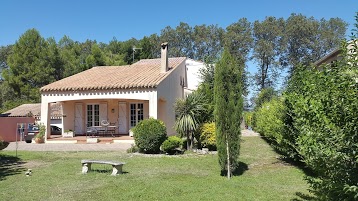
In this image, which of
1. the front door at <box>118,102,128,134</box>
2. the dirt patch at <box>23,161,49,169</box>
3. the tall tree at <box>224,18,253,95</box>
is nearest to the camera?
the dirt patch at <box>23,161,49,169</box>

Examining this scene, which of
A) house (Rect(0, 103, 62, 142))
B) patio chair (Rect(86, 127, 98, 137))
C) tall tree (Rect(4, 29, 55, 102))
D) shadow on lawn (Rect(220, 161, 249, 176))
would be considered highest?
tall tree (Rect(4, 29, 55, 102))

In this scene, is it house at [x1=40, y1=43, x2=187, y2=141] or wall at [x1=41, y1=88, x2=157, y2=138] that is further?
house at [x1=40, y1=43, x2=187, y2=141]

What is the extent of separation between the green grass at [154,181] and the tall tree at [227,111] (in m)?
0.73

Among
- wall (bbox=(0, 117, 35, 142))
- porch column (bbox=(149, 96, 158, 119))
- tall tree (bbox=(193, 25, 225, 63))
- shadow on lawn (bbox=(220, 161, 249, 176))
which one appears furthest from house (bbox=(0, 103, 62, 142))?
tall tree (bbox=(193, 25, 225, 63))

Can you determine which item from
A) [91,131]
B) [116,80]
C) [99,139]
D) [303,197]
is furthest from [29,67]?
[303,197]

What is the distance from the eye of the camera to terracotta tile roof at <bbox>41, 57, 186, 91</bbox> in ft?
67.1

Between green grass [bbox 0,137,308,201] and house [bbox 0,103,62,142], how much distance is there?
39.1 feet

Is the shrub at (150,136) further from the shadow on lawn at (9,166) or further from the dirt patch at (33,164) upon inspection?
the shadow on lawn at (9,166)

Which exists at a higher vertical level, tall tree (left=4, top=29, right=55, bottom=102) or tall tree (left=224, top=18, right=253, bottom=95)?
tall tree (left=224, top=18, right=253, bottom=95)

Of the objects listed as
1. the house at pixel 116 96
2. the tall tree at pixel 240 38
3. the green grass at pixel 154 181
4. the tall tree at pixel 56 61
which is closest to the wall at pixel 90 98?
the house at pixel 116 96

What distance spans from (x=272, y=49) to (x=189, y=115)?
134 feet

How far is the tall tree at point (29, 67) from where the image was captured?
40.0 metres

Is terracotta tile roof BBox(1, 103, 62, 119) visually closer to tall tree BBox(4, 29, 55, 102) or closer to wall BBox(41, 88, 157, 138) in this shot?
wall BBox(41, 88, 157, 138)

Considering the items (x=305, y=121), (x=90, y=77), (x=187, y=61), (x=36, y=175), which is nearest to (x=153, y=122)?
(x=36, y=175)
